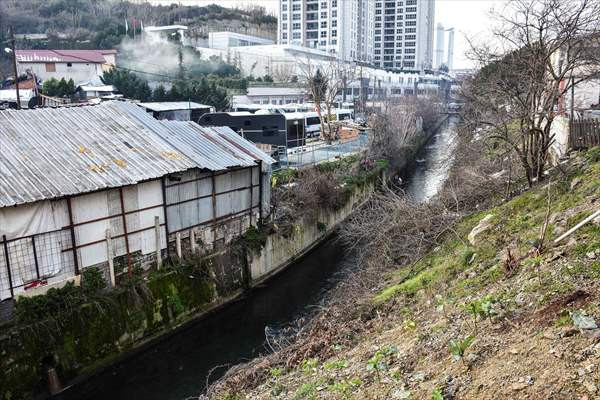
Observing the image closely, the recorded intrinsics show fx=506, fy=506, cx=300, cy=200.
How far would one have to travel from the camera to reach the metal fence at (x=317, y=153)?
2977cm

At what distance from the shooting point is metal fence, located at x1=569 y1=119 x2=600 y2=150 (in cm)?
1814

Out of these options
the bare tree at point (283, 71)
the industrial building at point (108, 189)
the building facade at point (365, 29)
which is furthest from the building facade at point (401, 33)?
the industrial building at point (108, 189)

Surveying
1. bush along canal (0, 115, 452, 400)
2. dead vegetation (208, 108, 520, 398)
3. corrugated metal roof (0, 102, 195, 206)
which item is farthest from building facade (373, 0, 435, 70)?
corrugated metal roof (0, 102, 195, 206)

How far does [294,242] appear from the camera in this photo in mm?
22656

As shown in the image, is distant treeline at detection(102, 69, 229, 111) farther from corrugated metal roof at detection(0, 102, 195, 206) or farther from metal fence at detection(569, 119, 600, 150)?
metal fence at detection(569, 119, 600, 150)

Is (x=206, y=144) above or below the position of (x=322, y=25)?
below

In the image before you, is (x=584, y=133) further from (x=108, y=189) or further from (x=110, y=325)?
(x=110, y=325)

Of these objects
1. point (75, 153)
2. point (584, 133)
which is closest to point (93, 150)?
point (75, 153)

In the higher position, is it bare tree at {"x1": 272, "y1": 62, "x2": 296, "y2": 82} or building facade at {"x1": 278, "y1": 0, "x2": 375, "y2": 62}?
building facade at {"x1": 278, "y1": 0, "x2": 375, "y2": 62}

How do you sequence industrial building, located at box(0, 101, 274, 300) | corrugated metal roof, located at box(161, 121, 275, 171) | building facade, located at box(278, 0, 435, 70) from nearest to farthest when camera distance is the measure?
industrial building, located at box(0, 101, 274, 300), corrugated metal roof, located at box(161, 121, 275, 171), building facade, located at box(278, 0, 435, 70)

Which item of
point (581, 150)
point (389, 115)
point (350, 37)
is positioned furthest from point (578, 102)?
point (350, 37)

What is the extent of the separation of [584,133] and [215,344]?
595 inches

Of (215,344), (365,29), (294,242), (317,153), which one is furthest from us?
(365,29)

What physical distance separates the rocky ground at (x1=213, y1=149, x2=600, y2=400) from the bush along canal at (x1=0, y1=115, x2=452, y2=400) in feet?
15.6
